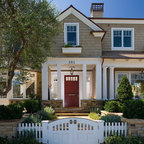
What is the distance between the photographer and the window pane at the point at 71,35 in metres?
10.2

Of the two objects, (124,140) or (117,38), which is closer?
(124,140)

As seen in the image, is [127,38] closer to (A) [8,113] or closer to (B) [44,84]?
(B) [44,84]

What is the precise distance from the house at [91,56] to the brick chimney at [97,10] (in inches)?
52.1

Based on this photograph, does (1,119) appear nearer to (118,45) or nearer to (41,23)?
(41,23)

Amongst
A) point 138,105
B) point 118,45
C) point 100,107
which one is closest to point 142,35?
point 118,45

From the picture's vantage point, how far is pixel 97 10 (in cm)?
1319

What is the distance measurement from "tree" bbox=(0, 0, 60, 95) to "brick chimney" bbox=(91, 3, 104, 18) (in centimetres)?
761

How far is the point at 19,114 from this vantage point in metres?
5.47

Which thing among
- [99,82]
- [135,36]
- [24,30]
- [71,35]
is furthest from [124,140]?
[135,36]

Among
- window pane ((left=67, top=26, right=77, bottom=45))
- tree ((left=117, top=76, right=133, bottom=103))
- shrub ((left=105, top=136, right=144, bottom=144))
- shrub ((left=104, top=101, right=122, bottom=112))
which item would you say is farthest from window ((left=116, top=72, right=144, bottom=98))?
shrub ((left=105, top=136, right=144, bottom=144))

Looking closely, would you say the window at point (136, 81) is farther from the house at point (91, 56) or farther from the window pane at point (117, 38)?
the window pane at point (117, 38)

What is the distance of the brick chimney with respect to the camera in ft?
43.1

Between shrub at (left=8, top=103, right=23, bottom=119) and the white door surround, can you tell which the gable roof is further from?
shrub at (left=8, top=103, right=23, bottom=119)

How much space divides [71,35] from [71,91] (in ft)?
14.2
